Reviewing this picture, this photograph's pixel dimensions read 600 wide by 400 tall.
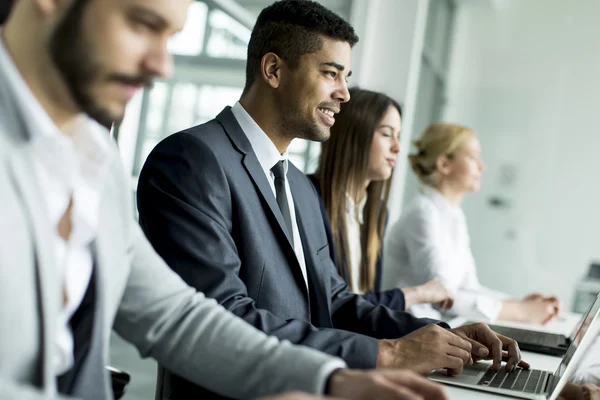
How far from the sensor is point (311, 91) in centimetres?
204

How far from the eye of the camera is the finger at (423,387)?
3.17 feet

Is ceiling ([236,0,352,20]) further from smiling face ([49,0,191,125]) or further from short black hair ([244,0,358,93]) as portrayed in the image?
smiling face ([49,0,191,125])

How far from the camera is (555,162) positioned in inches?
257

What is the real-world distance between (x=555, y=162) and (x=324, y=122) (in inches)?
197

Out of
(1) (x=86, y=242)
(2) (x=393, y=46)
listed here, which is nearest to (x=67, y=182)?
(1) (x=86, y=242)

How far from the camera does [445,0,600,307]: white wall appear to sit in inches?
254

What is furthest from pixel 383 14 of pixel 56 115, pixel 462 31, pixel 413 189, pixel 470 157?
pixel 56 115

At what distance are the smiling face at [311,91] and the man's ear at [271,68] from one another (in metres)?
0.02

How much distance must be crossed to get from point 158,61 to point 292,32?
1158mm

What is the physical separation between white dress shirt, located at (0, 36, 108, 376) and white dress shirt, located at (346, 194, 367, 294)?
180 centimetres

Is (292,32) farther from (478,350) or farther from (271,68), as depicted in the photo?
(478,350)

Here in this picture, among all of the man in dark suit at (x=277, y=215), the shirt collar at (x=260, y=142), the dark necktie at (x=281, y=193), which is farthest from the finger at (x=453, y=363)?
the shirt collar at (x=260, y=142)

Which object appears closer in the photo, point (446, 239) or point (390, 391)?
point (390, 391)

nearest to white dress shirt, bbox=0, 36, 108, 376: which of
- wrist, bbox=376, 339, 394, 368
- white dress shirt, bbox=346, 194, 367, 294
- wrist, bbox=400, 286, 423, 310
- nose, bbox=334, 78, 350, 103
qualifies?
wrist, bbox=376, 339, 394, 368
